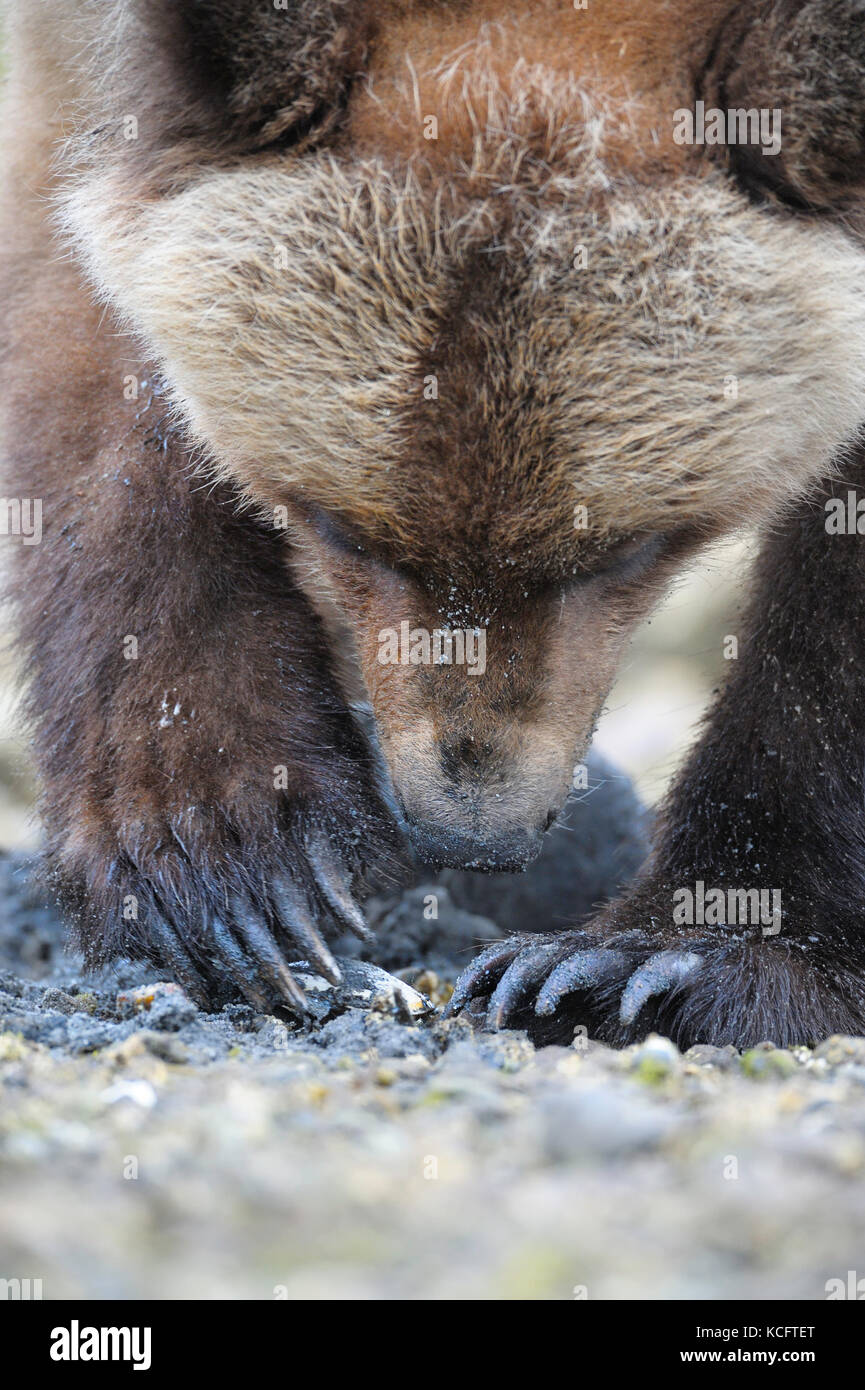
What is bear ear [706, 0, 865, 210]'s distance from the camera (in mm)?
3008

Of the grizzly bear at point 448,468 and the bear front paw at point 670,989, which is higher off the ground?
the grizzly bear at point 448,468

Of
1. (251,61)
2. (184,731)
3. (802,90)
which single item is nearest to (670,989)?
(184,731)

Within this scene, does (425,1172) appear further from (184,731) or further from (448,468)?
(184,731)

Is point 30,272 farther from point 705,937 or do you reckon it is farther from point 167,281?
point 705,937

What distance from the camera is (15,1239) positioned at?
70.7 inches

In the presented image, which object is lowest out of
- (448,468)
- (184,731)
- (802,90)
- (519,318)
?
(184,731)

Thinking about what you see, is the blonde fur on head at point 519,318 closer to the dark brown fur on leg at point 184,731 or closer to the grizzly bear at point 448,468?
the grizzly bear at point 448,468

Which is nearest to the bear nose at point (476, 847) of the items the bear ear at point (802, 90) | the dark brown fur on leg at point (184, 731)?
the dark brown fur on leg at point (184, 731)

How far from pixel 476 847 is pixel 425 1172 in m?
1.45

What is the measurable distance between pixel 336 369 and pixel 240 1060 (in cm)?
149

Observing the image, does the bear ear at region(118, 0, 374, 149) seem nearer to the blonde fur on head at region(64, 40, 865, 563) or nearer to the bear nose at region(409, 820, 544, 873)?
the blonde fur on head at region(64, 40, 865, 563)

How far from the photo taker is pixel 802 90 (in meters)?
3.07

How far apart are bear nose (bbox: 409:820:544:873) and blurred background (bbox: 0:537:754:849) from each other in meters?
1.38

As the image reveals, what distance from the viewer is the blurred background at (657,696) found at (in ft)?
16.6
